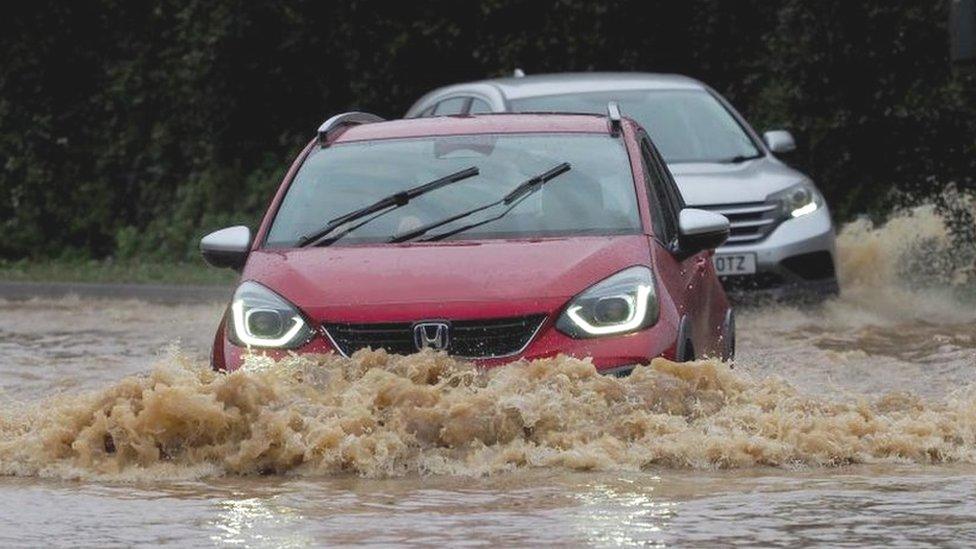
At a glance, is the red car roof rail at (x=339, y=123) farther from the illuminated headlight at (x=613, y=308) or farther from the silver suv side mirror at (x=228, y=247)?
the illuminated headlight at (x=613, y=308)

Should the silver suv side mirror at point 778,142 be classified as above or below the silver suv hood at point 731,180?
above

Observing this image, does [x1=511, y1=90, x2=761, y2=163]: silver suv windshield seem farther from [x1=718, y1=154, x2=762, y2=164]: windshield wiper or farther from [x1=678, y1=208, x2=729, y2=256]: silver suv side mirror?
[x1=678, y1=208, x2=729, y2=256]: silver suv side mirror

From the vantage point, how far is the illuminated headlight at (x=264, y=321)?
10.5m

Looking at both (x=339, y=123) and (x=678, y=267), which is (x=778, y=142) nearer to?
(x=339, y=123)

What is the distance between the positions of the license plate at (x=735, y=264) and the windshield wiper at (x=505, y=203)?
654cm

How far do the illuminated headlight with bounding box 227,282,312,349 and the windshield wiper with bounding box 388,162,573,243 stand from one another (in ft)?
2.35

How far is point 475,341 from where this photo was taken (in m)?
10.4

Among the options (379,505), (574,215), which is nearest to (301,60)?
(574,215)

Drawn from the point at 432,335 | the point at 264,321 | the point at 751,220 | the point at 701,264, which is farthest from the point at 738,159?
the point at 432,335

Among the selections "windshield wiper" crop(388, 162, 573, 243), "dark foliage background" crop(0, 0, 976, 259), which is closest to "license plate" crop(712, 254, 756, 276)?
"dark foliage background" crop(0, 0, 976, 259)

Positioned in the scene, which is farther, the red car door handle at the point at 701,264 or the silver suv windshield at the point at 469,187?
the red car door handle at the point at 701,264

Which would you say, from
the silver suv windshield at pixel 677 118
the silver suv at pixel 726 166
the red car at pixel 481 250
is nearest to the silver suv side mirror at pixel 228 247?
the red car at pixel 481 250

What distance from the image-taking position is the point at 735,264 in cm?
→ 1825

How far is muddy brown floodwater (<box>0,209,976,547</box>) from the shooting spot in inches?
341
